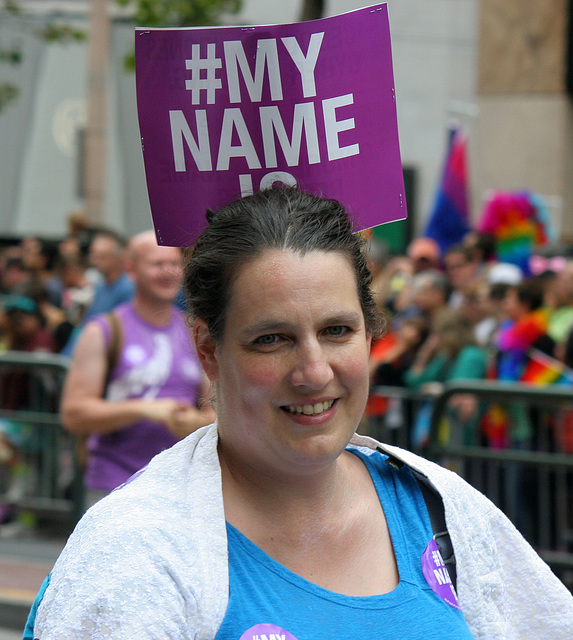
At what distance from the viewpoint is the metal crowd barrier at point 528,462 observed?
5.54 metres

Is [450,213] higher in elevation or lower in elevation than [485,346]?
higher

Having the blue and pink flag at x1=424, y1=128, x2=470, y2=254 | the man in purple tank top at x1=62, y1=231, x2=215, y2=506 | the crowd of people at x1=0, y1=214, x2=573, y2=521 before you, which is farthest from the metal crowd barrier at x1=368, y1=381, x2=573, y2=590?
the blue and pink flag at x1=424, y1=128, x2=470, y2=254

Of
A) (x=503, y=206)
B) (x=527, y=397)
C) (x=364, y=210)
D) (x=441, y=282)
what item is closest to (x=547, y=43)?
(x=503, y=206)

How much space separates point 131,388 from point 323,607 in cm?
276

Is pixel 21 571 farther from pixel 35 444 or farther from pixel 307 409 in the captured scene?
pixel 307 409

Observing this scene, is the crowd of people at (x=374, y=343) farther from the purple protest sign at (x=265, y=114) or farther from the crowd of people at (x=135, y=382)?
the purple protest sign at (x=265, y=114)

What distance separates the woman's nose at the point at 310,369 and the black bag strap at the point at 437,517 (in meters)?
0.39

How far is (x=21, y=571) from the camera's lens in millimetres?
6375

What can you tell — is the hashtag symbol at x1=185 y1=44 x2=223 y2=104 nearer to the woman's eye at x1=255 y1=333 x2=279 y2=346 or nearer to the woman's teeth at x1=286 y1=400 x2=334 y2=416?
the woman's eye at x1=255 y1=333 x2=279 y2=346

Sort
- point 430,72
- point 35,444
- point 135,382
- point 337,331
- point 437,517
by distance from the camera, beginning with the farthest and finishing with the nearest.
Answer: point 430,72, point 35,444, point 135,382, point 437,517, point 337,331

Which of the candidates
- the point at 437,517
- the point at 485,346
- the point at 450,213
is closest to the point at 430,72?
the point at 450,213

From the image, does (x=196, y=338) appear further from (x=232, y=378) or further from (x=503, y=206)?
(x=503, y=206)

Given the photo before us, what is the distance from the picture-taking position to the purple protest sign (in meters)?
2.03

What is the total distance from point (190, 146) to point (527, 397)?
383cm
